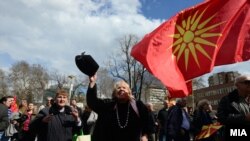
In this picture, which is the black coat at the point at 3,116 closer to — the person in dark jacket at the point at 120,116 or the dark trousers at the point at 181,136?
the dark trousers at the point at 181,136

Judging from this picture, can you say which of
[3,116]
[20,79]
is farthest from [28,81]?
[3,116]

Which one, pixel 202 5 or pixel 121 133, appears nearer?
pixel 121 133

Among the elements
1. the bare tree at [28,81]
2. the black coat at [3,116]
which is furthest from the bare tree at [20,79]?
the black coat at [3,116]

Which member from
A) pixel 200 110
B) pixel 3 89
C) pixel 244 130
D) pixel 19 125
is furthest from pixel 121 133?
pixel 3 89

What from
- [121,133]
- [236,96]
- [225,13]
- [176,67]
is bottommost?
[121,133]

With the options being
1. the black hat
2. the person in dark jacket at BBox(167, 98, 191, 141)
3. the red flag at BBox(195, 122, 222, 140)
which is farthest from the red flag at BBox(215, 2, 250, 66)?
the person in dark jacket at BBox(167, 98, 191, 141)

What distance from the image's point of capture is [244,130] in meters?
4.85

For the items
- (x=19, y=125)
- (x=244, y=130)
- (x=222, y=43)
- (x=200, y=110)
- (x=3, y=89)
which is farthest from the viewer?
(x=3, y=89)

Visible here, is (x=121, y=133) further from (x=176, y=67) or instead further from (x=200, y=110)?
(x=200, y=110)

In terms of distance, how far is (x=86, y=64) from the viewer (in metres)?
4.88

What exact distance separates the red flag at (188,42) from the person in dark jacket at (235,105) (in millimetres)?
896

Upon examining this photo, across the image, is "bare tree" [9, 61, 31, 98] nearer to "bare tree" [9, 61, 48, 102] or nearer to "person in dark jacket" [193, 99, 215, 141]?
"bare tree" [9, 61, 48, 102]

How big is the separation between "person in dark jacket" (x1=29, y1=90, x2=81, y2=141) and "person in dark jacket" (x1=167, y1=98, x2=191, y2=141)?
12.6ft

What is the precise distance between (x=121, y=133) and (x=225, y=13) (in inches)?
108
